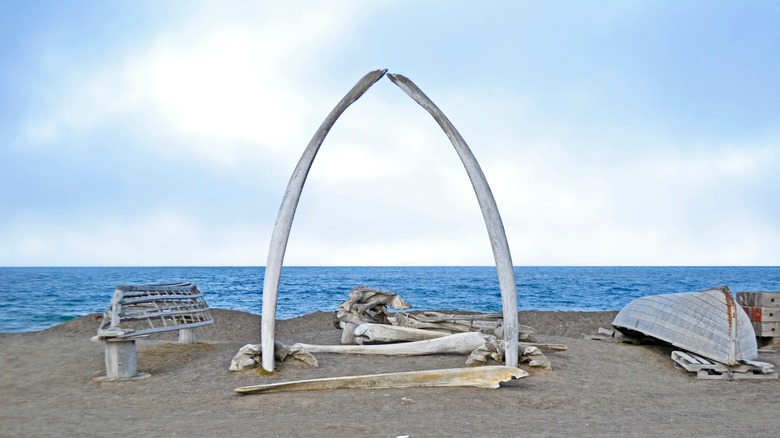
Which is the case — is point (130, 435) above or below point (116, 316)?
below

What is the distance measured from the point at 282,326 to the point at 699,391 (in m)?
11.4

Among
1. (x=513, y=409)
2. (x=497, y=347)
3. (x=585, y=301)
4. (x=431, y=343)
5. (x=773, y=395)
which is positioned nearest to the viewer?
(x=513, y=409)

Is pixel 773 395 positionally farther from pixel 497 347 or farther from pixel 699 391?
pixel 497 347

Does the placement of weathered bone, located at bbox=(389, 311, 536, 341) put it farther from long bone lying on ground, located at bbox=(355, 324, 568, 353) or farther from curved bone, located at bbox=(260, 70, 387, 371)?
curved bone, located at bbox=(260, 70, 387, 371)

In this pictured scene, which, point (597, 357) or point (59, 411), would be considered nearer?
point (59, 411)

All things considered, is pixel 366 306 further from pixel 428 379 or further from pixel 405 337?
pixel 428 379

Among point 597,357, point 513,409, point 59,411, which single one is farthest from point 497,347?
point 59,411

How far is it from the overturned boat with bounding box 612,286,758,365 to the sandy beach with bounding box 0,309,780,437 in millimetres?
544

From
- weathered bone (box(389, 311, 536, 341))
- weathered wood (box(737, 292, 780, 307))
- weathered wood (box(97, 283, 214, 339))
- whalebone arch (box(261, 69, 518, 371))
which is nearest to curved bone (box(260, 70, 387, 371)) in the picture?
whalebone arch (box(261, 69, 518, 371))

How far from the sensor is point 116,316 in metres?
9.04

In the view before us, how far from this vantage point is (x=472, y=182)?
884 cm

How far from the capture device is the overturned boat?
33.0 ft

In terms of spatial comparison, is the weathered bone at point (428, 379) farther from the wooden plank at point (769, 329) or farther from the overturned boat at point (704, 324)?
the wooden plank at point (769, 329)

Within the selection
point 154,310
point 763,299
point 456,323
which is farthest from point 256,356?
point 763,299
